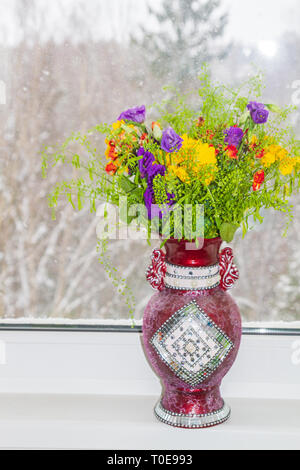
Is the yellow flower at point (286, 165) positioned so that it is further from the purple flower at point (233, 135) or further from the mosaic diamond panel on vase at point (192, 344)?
the mosaic diamond panel on vase at point (192, 344)

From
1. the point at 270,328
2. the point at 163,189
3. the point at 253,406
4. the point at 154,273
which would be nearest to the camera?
the point at 163,189

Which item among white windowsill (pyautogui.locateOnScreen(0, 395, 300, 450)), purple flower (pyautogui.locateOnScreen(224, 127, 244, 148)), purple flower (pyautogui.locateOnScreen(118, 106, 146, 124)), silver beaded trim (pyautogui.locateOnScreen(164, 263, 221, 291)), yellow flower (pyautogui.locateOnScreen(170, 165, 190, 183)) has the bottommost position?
white windowsill (pyautogui.locateOnScreen(0, 395, 300, 450))

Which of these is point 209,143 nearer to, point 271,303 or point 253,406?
point 271,303

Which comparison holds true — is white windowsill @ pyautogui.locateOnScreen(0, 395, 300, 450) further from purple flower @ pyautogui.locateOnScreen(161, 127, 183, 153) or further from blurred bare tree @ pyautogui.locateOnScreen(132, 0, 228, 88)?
blurred bare tree @ pyautogui.locateOnScreen(132, 0, 228, 88)

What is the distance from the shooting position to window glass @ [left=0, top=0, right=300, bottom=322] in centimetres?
141

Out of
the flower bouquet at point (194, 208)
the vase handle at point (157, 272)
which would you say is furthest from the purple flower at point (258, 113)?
the vase handle at point (157, 272)

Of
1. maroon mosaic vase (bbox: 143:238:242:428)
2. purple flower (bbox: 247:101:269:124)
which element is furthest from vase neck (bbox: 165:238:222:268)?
purple flower (bbox: 247:101:269:124)

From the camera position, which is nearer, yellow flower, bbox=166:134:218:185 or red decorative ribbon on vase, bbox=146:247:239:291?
yellow flower, bbox=166:134:218:185

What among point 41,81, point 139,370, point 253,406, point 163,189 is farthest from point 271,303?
point 41,81

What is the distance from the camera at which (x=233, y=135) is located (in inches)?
41.4

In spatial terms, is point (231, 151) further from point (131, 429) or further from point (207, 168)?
point (131, 429)

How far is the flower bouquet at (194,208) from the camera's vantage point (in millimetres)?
1042
